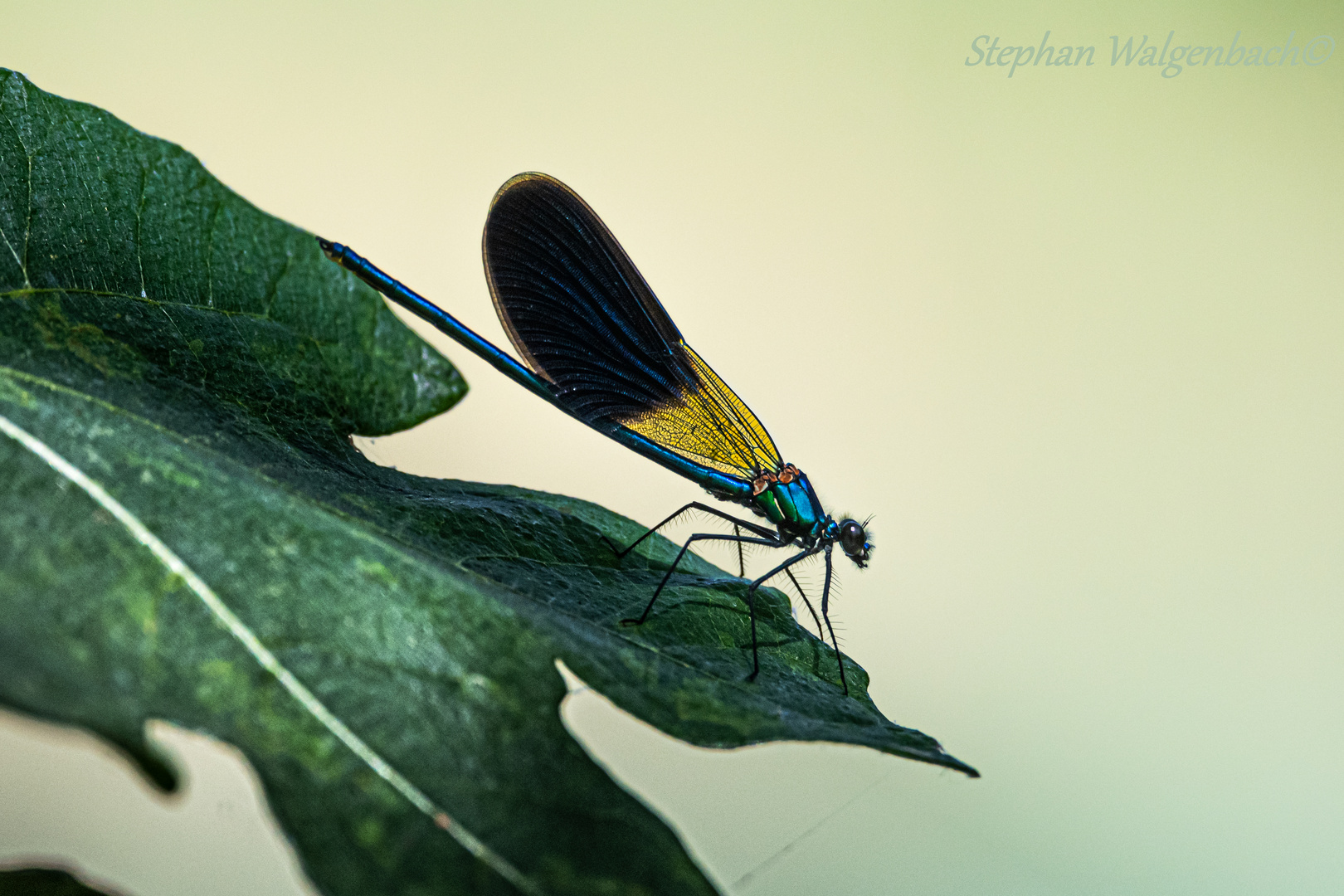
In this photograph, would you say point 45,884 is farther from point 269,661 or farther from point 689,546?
point 689,546

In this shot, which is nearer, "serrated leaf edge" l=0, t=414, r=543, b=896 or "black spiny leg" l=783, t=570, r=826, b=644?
"serrated leaf edge" l=0, t=414, r=543, b=896

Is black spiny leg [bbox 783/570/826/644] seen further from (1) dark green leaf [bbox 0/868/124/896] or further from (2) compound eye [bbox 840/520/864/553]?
(1) dark green leaf [bbox 0/868/124/896]

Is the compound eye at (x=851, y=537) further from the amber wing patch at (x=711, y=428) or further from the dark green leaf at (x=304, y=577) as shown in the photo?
the dark green leaf at (x=304, y=577)

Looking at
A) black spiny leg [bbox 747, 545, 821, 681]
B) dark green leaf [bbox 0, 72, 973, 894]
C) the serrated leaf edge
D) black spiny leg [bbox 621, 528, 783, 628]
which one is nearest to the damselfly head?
black spiny leg [bbox 621, 528, 783, 628]

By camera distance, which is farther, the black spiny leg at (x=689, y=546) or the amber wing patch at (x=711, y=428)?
the amber wing patch at (x=711, y=428)

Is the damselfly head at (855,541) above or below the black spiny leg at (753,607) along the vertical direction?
above

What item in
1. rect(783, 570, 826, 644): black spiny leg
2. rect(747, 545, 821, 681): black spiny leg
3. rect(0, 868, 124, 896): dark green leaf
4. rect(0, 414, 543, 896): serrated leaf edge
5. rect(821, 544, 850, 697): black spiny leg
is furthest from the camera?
rect(783, 570, 826, 644): black spiny leg

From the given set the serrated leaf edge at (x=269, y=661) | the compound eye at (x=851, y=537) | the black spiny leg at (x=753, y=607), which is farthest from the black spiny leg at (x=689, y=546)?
the serrated leaf edge at (x=269, y=661)
